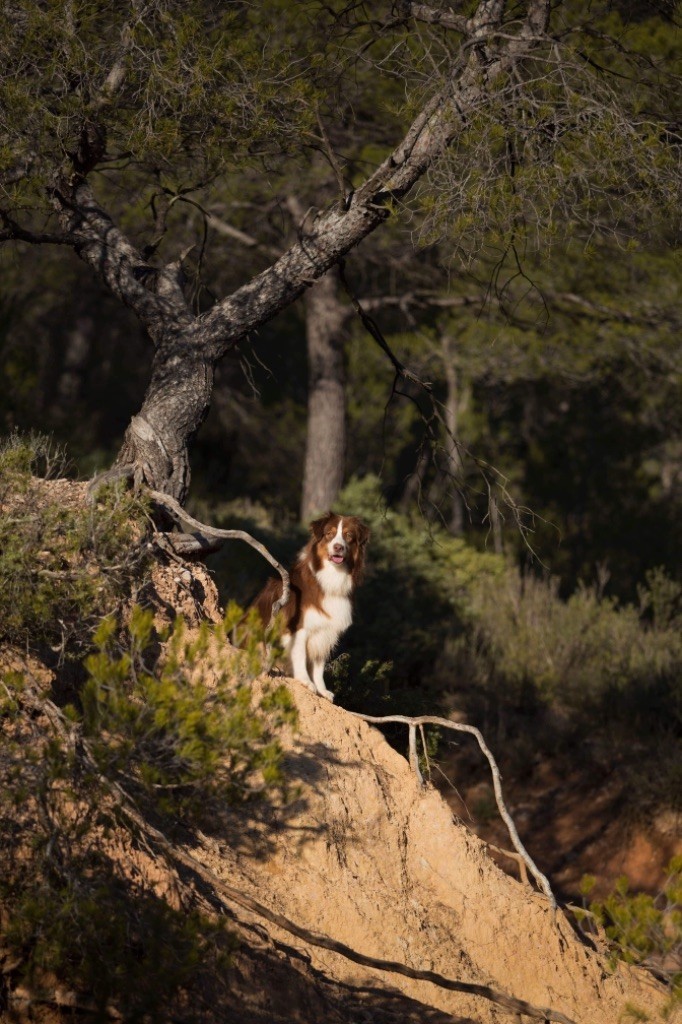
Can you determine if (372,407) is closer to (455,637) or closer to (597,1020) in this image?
(455,637)

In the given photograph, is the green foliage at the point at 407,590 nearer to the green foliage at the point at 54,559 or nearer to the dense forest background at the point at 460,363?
the dense forest background at the point at 460,363

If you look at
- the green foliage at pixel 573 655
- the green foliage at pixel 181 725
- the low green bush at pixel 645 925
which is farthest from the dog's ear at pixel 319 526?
the green foliage at pixel 573 655

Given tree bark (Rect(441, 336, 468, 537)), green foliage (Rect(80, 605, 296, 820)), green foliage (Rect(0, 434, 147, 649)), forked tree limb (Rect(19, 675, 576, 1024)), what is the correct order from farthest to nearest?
1. tree bark (Rect(441, 336, 468, 537))
2. green foliage (Rect(0, 434, 147, 649))
3. forked tree limb (Rect(19, 675, 576, 1024))
4. green foliage (Rect(80, 605, 296, 820))

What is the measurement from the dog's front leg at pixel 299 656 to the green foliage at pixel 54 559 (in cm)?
207

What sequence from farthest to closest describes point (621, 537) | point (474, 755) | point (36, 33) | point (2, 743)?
point (621, 537) < point (474, 755) < point (36, 33) < point (2, 743)

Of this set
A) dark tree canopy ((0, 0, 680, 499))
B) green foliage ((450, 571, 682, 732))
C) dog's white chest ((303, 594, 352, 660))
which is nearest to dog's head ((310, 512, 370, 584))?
dog's white chest ((303, 594, 352, 660))

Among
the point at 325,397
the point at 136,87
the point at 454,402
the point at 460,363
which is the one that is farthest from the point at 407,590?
the point at 136,87

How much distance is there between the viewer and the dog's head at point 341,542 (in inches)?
323

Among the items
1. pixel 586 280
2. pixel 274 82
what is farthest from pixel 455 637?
pixel 274 82

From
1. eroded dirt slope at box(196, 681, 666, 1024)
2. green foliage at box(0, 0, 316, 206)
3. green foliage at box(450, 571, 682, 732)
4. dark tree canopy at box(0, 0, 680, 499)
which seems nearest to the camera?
eroded dirt slope at box(196, 681, 666, 1024)

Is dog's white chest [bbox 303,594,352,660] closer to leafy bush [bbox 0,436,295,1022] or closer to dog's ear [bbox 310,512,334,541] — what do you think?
dog's ear [bbox 310,512,334,541]

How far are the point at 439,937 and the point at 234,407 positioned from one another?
1792 centimetres

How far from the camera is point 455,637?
15852 mm

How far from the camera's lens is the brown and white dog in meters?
8.26
